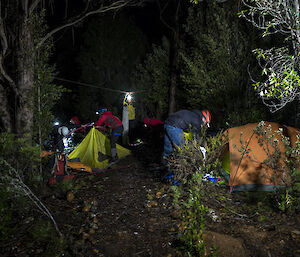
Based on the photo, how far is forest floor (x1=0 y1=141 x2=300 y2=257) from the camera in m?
3.60

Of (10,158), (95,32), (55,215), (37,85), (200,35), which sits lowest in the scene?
(55,215)

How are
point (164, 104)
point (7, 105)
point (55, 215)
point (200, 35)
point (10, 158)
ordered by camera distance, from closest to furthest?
point (55, 215) < point (10, 158) < point (7, 105) < point (200, 35) < point (164, 104)

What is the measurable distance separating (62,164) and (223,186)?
13.1 ft

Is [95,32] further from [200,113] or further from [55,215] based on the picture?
[55,215]

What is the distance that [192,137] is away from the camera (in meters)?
5.97

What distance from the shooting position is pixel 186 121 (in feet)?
19.4

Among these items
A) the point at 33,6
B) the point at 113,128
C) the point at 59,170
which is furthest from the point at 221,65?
the point at 59,170

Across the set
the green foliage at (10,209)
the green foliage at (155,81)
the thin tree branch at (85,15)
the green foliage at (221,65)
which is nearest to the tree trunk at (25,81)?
the thin tree branch at (85,15)

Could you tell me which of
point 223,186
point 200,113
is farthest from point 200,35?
point 223,186

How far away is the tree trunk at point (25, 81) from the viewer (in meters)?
5.99

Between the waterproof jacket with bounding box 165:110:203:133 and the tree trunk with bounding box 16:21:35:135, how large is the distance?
3.32 m

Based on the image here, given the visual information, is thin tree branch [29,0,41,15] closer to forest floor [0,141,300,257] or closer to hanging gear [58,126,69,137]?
hanging gear [58,126,69,137]

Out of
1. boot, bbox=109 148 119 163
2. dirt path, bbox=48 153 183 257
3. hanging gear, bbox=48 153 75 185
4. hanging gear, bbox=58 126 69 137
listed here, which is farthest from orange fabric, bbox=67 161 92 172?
boot, bbox=109 148 119 163

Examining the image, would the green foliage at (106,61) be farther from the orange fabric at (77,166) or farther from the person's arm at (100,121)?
the orange fabric at (77,166)
